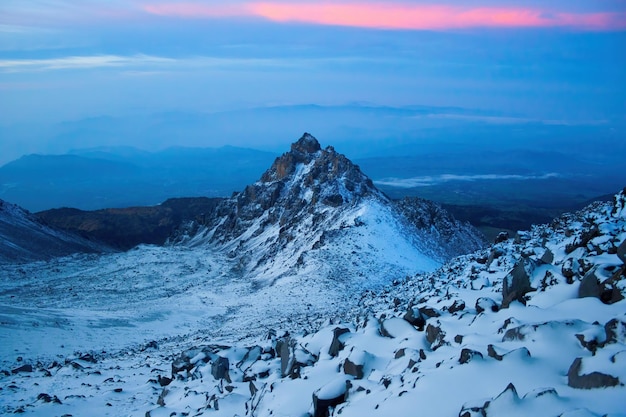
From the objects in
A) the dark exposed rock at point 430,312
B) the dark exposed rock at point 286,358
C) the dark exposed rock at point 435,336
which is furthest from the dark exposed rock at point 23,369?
the dark exposed rock at point 435,336

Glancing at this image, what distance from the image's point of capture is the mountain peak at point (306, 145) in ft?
266

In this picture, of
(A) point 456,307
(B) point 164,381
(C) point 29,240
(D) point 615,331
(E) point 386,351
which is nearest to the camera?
(D) point 615,331

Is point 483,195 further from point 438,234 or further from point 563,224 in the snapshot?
point 563,224

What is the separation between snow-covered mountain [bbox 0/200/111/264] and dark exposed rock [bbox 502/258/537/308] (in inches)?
2394

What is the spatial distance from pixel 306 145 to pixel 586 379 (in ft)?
249

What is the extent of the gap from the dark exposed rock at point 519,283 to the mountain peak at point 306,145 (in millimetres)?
69958

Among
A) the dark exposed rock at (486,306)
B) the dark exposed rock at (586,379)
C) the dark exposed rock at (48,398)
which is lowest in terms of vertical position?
the dark exposed rock at (48,398)

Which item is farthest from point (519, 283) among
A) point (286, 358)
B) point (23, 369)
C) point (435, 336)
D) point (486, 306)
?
point (23, 369)

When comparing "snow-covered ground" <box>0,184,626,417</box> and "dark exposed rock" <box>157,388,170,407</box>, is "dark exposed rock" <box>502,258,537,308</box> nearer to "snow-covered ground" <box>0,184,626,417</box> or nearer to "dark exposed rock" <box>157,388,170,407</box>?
"snow-covered ground" <box>0,184,626,417</box>

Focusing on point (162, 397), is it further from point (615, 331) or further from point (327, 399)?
point (615, 331)

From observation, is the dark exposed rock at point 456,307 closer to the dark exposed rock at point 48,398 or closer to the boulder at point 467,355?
the boulder at point 467,355

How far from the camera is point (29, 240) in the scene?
2724 inches

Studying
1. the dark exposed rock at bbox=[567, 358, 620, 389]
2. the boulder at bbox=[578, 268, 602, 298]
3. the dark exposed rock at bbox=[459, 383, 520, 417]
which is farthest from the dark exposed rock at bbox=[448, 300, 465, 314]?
the dark exposed rock at bbox=[459, 383, 520, 417]

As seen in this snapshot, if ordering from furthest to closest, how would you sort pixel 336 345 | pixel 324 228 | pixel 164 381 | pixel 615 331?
pixel 324 228, pixel 164 381, pixel 336 345, pixel 615 331
